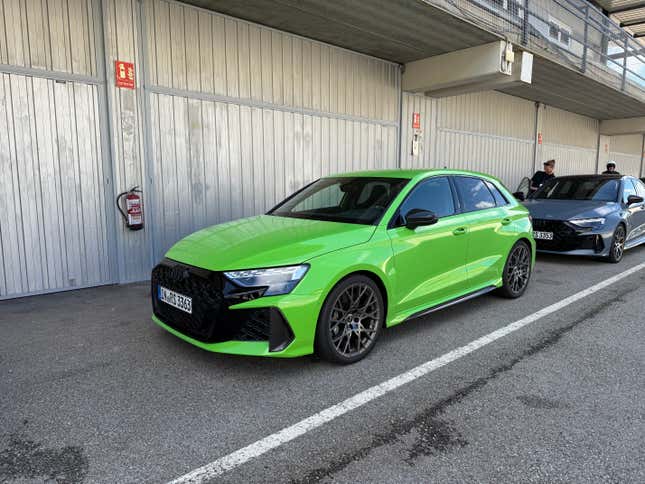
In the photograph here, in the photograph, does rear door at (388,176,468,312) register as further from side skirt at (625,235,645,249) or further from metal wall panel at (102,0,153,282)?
side skirt at (625,235,645,249)

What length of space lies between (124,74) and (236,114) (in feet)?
5.85

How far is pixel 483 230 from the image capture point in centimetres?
488

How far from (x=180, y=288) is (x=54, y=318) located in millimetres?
2288

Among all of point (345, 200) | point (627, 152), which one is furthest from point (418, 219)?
point (627, 152)

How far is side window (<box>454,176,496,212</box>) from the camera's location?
484 centimetres

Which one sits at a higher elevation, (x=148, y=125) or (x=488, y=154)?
(x=148, y=125)

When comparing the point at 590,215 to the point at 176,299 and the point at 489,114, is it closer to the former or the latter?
the point at 489,114

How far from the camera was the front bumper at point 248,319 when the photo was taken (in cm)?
316

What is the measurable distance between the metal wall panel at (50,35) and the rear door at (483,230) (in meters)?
4.87

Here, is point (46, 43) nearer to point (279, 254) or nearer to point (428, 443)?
point (279, 254)

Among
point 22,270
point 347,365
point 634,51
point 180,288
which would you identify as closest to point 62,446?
point 180,288

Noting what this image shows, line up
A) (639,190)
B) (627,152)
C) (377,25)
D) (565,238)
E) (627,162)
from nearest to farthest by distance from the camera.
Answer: (377,25), (565,238), (639,190), (627,152), (627,162)

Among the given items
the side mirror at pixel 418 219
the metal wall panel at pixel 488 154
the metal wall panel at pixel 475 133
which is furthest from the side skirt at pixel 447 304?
the metal wall panel at pixel 488 154

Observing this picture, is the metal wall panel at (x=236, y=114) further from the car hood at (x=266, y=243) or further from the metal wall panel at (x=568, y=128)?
the metal wall panel at (x=568, y=128)
